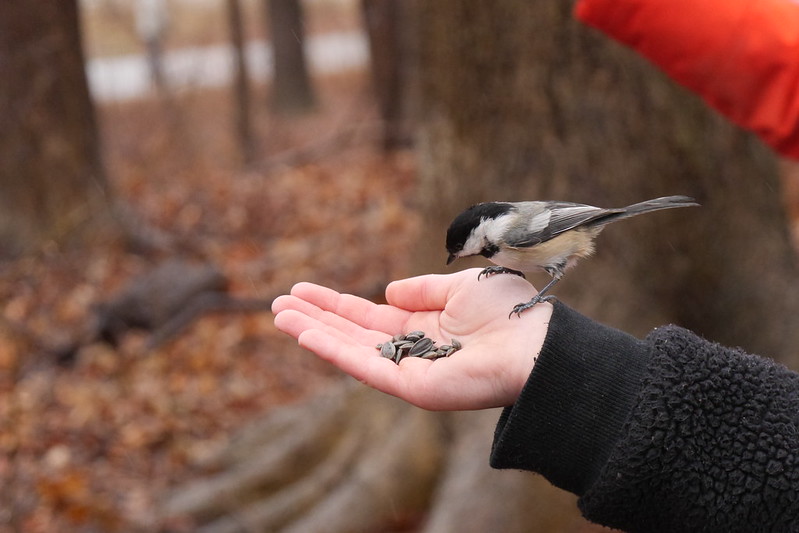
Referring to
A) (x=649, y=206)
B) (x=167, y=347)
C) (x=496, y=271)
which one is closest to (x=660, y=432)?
(x=649, y=206)

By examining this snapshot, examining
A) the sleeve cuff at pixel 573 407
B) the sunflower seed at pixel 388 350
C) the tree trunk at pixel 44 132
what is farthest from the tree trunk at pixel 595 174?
the tree trunk at pixel 44 132

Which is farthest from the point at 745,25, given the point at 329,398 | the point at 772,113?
the point at 329,398

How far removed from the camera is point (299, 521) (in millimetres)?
4941

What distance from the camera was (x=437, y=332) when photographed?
93.8 inches

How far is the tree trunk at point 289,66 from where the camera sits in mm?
17609

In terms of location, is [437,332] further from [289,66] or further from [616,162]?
[289,66]

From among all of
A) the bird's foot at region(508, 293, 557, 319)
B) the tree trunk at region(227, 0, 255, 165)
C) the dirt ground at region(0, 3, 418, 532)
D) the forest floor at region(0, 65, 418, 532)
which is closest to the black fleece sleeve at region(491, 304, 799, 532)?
the bird's foot at region(508, 293, 557, 319)

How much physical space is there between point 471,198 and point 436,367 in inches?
Result: 80.4

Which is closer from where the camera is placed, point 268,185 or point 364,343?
point 364,343

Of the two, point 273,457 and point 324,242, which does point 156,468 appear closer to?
point 273,457

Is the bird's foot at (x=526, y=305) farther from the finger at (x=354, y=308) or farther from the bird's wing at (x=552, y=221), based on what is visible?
the finger at (x=354, y=308)

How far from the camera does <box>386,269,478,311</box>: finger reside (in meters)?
2.40

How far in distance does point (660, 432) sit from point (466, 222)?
0.77 meters

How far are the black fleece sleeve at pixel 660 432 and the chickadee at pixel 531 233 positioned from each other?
0.90ft
